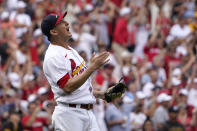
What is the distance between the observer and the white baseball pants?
6.30m

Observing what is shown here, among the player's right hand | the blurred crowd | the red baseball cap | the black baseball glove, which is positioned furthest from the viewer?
the blurred crowd

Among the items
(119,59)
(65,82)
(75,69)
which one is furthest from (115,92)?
(119,59)

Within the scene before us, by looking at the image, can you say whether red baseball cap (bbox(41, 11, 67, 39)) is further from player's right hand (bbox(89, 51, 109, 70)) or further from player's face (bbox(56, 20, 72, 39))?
player's right hand (bbox(89, 51, 109, 70))

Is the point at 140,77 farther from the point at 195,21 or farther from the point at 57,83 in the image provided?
the point at 57,83

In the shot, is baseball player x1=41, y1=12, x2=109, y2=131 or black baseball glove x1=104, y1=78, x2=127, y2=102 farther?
black baseball glove x1=104, y1=78, x2=127, y2=102

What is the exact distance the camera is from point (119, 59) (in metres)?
15.2

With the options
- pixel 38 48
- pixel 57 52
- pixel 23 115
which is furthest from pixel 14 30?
pixel 57 52

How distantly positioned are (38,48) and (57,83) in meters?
8.62

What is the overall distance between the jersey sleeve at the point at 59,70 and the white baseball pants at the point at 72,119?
1.13 ft

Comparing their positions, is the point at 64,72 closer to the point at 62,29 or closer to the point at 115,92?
the point at 62,29

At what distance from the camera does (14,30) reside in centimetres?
1469

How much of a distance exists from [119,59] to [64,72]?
909 centimetres

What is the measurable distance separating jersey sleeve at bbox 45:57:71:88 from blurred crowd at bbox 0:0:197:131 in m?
4.10

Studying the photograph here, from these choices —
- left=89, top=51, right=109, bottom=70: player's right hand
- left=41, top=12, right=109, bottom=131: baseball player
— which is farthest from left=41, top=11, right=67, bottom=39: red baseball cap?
left=89, top=51, right=109, bottom=70: player's right hand
